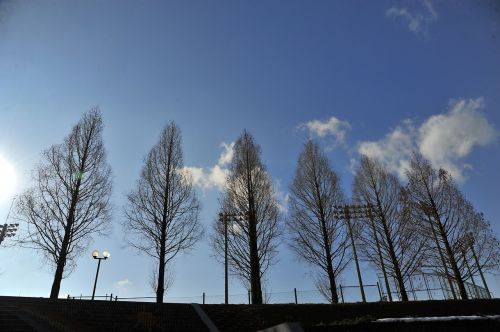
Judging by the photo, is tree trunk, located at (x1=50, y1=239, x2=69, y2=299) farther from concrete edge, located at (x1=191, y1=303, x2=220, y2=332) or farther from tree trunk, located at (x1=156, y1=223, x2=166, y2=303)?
concrete edge, located at (x1=191, y1=303, x2=220, y2=332)

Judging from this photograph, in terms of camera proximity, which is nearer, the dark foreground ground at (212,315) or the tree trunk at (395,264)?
the dark foreground ground at (212,315)

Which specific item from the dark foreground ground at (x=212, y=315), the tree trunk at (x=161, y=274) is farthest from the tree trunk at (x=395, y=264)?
the tree trunk at (x=161, y=274)

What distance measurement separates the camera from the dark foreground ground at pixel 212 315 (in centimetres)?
973

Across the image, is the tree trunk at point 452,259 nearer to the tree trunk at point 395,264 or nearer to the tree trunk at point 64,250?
the tree trunk at point 395,264

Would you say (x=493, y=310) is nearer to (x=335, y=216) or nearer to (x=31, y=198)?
(x=335, y=216)

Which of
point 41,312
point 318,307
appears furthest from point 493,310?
point 41,312

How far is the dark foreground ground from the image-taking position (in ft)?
31.9

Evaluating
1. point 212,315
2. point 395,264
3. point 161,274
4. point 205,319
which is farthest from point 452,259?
point 161,274

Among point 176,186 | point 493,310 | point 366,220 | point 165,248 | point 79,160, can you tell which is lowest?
point 493,310

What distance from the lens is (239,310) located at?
13.6 m

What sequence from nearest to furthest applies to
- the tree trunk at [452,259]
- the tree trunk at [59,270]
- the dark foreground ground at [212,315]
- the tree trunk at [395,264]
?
the dark foreground ground at [212,315], the tree trunk at [59,270], the tree trunk at [452,259], the tree trunk at [395,264]

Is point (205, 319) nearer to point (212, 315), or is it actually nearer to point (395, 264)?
point (212, 315)

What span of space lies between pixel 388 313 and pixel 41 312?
1342cm

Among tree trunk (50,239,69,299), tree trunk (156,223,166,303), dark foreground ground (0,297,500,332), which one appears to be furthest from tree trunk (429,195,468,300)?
tree trunk (50,239,69,299)
